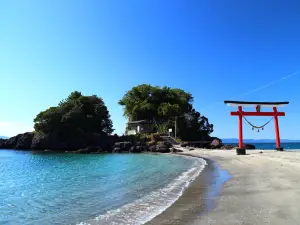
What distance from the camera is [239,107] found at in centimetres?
2828

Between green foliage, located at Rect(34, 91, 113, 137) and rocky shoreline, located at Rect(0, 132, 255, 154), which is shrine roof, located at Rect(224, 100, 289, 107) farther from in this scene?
green foliage, located at Rect(34, 91, 113, 137)

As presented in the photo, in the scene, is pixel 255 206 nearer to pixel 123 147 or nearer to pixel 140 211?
pixel 140 211

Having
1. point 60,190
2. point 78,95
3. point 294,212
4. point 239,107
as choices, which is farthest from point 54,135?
point 294,212

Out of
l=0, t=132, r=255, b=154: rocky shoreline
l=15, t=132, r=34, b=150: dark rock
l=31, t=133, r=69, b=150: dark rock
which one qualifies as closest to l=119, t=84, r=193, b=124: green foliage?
l=0, t=132, r=255, b=154: rocky shoreline

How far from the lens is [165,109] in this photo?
177 feet

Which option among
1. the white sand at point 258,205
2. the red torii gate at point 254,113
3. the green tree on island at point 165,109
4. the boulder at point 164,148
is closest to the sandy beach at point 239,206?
the white sand at point 258,205

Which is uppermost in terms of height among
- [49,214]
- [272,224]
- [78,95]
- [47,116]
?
[78,95]

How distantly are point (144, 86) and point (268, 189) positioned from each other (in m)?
54.9

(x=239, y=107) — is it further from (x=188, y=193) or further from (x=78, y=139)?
(x=78, y=139)

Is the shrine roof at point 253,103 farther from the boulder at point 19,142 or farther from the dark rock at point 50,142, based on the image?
the boulder at point 19,142

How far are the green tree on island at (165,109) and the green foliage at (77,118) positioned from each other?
7380mm

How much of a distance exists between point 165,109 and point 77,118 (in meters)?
19.4

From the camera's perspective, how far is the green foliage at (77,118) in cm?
5325

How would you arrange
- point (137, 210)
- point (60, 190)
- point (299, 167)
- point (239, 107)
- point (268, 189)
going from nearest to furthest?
point (137, 210)
point (268, 189)
point (60, 190)
point (299, 167)
point (239, 107)
